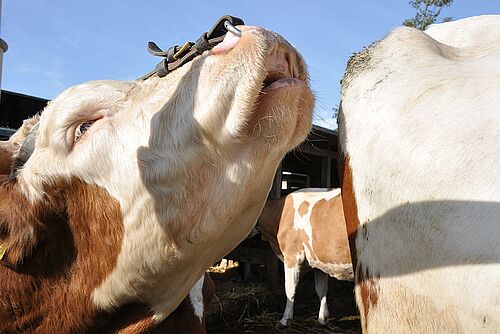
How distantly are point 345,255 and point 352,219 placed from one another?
6.13m

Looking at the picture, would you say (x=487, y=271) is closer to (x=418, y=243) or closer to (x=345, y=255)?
(x=418, y=243)

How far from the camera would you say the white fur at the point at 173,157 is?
1573 millimetres

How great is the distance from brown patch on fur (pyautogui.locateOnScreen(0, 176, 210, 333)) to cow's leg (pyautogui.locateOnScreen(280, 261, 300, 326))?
20.6ft

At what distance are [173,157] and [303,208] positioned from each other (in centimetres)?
733

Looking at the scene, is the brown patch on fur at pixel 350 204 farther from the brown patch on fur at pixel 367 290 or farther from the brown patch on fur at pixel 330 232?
the brown patch on fur at pixel 330 232

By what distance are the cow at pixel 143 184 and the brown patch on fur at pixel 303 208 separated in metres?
6.74

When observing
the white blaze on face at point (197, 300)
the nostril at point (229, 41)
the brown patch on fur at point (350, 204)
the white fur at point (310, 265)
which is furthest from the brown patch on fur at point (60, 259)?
the white fur at point (310, 265)

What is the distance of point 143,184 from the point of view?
5.92ft

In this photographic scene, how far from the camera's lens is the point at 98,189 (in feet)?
6.27

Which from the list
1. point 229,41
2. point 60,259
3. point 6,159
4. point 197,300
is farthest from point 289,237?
point 229,41

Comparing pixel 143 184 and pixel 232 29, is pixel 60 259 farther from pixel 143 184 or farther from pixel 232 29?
pixel 232 29

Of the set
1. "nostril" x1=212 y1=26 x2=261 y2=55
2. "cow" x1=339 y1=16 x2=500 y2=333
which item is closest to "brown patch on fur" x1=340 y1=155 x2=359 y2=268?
"cow" x1=339 y1=16 x2=500 y2=333

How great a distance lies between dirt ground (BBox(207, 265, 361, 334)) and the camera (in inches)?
312

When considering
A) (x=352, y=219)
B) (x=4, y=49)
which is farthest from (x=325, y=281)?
(x=352, y=219)
